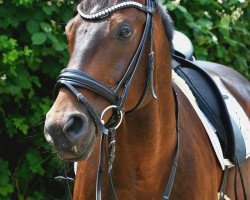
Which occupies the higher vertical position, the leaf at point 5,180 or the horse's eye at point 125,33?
the horse's eye at point 125,33

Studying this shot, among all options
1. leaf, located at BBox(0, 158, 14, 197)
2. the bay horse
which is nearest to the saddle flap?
the bay horse

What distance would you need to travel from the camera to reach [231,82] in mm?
4402

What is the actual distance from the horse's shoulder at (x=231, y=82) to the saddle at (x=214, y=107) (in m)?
0.48

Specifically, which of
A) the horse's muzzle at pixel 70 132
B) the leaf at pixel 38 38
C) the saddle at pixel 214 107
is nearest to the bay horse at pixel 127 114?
the horse's muzzle at pixel 70 132

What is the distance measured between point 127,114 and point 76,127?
1.51 feet

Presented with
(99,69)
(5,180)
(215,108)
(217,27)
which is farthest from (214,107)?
(217,27)

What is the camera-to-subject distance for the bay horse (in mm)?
2305

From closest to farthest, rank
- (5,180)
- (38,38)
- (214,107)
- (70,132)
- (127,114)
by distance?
(70,132)
(127,114)
(214,107)
(38,38)
(5,180)

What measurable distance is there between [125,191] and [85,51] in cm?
79

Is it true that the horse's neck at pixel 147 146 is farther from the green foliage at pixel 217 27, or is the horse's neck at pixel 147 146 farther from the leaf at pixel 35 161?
the green foliage at pixel 217 27

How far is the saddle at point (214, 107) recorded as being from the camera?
354 centimetres

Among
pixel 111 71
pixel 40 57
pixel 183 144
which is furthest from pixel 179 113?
pixel 40 57

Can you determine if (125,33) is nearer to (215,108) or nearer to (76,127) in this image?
(76,127)

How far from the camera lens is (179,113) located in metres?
3.14
